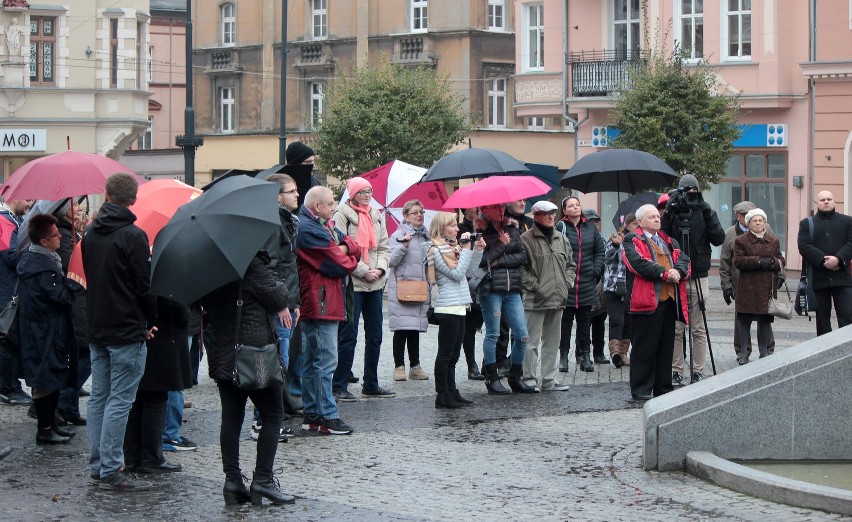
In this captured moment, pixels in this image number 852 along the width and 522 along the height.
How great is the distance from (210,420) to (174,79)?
186ft

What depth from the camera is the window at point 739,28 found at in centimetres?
3506

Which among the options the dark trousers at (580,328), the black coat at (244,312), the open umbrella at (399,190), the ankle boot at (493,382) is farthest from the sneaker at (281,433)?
the open umbrella at (399,190)

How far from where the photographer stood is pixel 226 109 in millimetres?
55688

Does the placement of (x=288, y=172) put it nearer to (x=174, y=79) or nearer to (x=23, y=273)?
(x=23, y=273)

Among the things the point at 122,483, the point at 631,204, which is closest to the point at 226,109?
the point at 631,204

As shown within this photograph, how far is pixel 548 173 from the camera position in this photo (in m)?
17.2

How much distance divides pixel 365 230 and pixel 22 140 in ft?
112

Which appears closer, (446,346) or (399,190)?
(446,346)

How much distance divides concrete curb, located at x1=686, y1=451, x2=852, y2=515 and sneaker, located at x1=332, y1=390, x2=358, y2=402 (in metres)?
4.40

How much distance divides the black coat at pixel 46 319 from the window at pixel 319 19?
137ft

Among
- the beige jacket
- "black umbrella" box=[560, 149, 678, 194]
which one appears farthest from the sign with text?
the beige jacket

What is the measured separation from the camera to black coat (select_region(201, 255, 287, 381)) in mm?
8648

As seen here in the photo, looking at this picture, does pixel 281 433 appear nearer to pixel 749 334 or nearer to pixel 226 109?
pixel 749 334

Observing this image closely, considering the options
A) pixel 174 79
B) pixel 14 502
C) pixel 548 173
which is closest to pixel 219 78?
pixel 174 79
